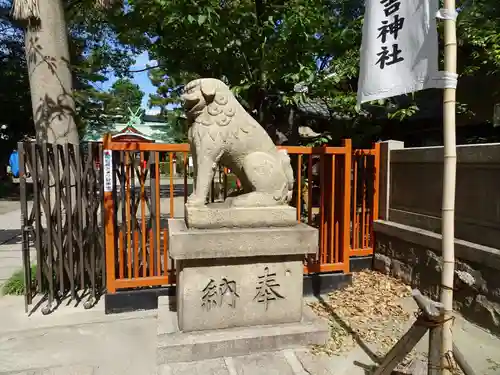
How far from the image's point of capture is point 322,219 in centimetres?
466

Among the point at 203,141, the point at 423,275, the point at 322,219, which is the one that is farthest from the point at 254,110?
the point at 423,275

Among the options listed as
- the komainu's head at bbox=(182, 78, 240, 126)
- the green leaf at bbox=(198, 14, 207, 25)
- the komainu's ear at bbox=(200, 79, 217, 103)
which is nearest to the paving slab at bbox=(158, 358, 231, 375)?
the komainu's head at bbox=(182, 78, 240, 126)

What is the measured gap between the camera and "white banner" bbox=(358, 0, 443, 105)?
2.23m

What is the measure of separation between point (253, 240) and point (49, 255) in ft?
7.89

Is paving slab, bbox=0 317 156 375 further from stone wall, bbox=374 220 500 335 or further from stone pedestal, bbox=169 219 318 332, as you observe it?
stone wall, bbox=374 220 500 335

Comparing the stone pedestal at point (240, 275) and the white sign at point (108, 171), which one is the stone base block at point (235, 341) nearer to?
the stone pedestal at point (240, 275)

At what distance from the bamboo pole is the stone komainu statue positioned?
140 cm

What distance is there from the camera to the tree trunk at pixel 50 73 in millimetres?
4207

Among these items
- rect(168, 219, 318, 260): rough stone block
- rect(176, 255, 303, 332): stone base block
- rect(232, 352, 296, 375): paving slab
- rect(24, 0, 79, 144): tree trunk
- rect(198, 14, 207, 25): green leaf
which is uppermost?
rect(198, 14, 207, 25): green leaf

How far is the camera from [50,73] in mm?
4262

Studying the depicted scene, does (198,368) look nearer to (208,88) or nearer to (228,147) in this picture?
(228,147)

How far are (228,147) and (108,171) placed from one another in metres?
1.56

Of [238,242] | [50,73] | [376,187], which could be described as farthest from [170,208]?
[376,187]

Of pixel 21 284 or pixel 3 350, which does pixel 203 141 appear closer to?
pixel 3 350
